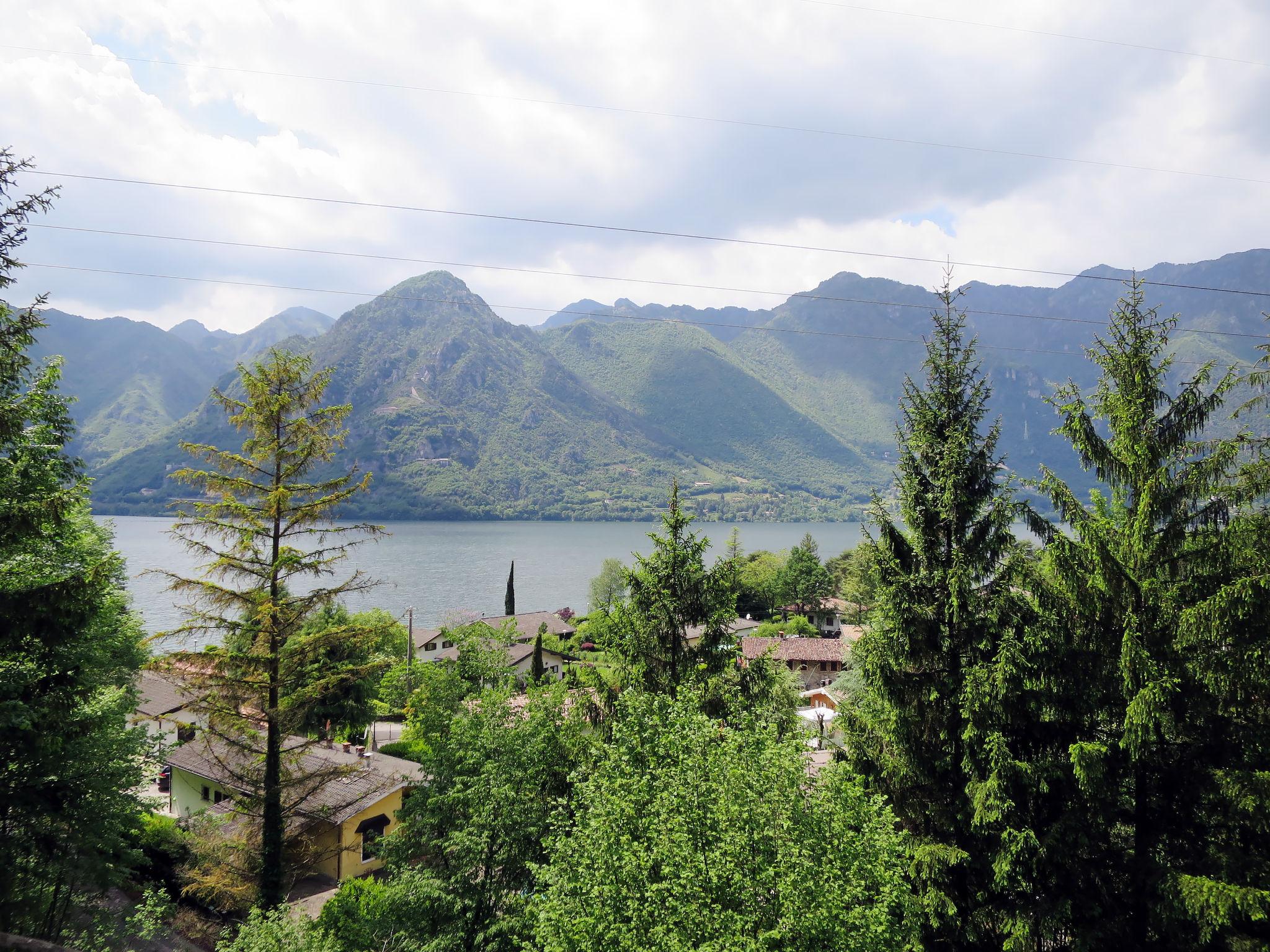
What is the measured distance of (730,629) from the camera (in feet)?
47.4

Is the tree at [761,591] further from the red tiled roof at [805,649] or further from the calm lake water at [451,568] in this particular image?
the red tiled roof at [805,649]

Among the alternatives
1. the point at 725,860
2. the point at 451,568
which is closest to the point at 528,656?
the point at 725,860

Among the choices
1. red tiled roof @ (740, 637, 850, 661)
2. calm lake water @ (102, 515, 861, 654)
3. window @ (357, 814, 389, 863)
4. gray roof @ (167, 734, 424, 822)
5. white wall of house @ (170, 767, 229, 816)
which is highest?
gray roof @ (167, 734, 424, 822)

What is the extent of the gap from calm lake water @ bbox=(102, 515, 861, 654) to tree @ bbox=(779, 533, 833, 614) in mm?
17646

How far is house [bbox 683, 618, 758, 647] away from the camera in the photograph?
45.5ft

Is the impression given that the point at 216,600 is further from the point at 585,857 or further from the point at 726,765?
the point at 726,765

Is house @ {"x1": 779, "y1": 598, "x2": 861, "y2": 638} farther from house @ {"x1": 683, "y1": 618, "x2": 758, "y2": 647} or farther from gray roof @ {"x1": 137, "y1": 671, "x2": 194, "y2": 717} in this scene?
gray roof @ {"x1": 137, "y1": 671, "x2": 194, "y2": 717}

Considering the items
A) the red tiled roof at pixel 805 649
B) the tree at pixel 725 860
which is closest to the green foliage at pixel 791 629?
the red tiled roof at pixel 805 649

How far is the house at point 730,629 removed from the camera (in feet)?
45.5

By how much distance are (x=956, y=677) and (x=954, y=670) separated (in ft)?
0.46

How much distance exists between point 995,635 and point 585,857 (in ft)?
23.3

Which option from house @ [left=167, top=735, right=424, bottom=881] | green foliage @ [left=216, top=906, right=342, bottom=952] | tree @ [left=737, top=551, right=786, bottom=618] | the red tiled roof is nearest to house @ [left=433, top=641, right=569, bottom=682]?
the red tiled roof

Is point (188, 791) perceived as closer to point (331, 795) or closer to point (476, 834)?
point (331, 795)

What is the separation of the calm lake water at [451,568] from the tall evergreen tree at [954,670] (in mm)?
46433
